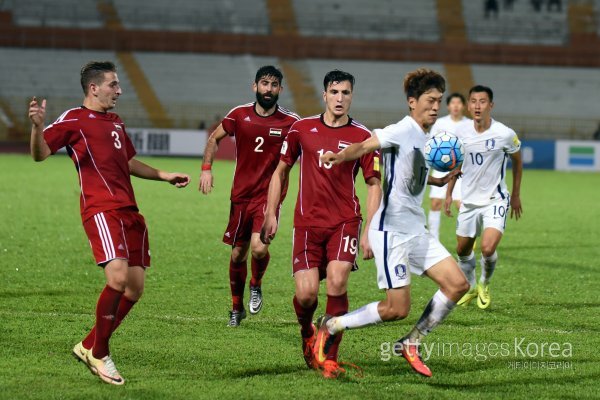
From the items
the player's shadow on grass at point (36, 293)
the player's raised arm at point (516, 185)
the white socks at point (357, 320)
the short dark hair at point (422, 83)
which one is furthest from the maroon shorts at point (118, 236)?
the player's raised arm at point (516, 185)

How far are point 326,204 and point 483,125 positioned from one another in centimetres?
379

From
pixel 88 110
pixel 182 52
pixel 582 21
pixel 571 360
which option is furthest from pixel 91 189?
pixel 582 21

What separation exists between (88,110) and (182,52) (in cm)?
3806

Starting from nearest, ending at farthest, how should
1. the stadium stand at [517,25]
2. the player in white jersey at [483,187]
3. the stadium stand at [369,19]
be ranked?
1. the player in white jersey at [483,187]
2. the stadium stand at [369,19]
3. the stadium stand at [517,25]

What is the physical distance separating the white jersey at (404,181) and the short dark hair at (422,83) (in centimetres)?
20

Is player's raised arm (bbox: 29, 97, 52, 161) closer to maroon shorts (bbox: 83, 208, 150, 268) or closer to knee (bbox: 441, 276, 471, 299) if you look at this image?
maroon shorts (bbox: 83, 208, 150, 268)

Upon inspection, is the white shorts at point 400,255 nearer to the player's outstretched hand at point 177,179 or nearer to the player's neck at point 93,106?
the player's outstretched hand at point 177,179

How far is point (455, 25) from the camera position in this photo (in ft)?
151

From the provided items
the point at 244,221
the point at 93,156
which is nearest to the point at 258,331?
the point at 244,221

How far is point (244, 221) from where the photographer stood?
31.4 feet

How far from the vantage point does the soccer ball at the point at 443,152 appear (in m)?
6.99

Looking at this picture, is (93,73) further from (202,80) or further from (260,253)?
(202,80)

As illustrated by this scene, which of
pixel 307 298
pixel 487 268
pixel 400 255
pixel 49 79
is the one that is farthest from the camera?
pixel 49 79

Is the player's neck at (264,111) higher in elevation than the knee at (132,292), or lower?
higher
